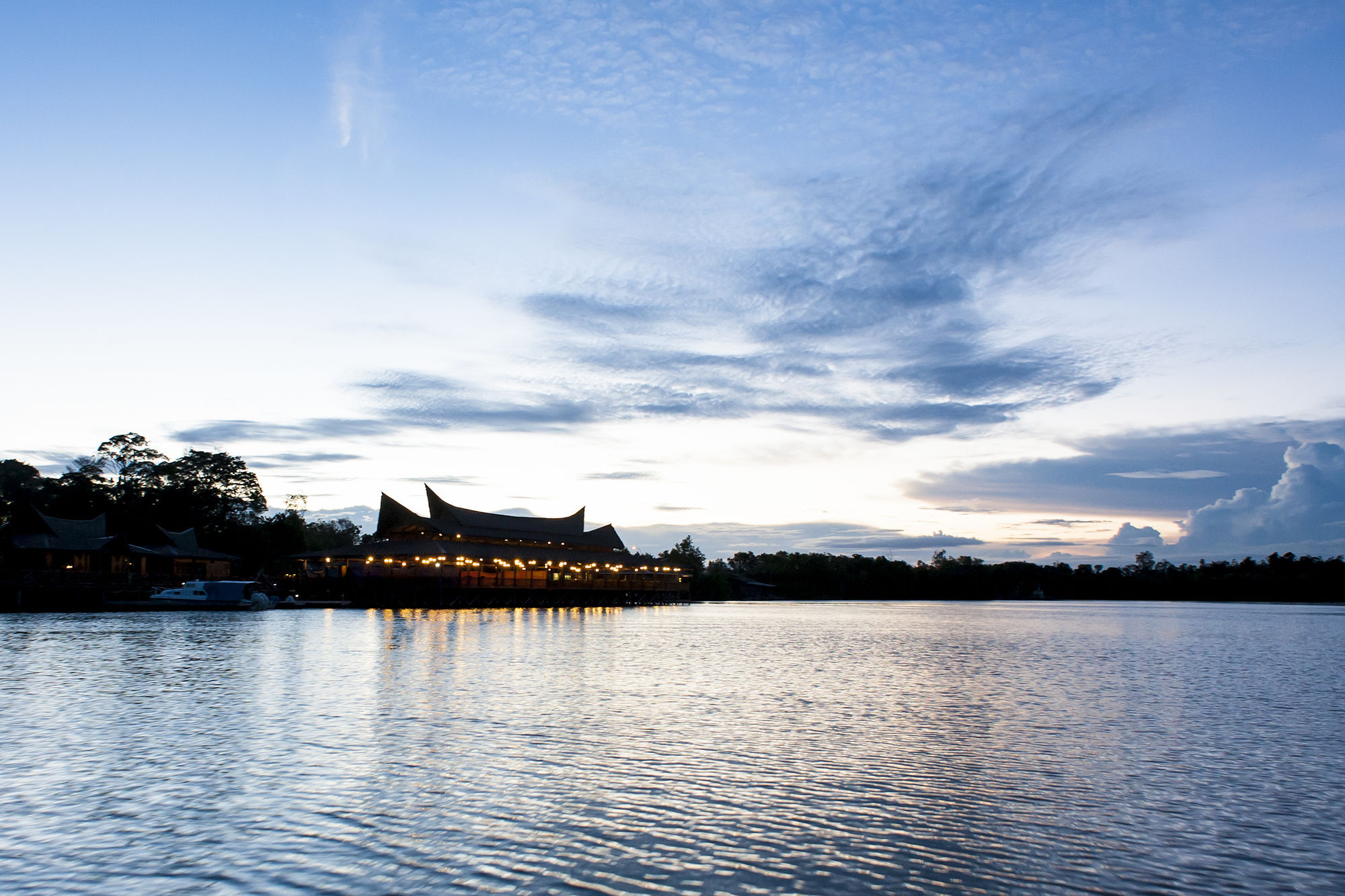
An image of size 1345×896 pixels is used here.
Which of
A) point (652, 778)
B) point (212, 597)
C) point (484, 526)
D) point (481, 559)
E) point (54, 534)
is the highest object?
point (484, 526)

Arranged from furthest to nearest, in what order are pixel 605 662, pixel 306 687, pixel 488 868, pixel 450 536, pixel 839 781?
pixel 450 536
pixel 605 662
pixel 306 687
pixel 839 781
pixel 488 868

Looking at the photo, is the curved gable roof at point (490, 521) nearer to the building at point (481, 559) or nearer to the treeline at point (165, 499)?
the building at point (481, 559)

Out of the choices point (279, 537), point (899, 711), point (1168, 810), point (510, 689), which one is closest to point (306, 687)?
point (510, 689)

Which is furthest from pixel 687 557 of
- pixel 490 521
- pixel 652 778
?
pixel 652 778

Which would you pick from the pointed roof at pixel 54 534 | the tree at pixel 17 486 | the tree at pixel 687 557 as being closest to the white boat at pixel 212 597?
the pointed roof at pixel 54 534

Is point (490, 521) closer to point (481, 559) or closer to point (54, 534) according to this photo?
point (481, 559)

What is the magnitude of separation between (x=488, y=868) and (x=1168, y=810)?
9.88m

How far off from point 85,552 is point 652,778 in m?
72.5

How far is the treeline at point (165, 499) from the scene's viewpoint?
87.7m

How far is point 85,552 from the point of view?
69562 millimetres

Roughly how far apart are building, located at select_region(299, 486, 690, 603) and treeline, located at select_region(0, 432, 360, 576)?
9903 millimetres

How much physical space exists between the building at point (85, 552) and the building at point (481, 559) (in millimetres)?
10888

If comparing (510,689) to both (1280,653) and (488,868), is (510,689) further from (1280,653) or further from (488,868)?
(1280,653)

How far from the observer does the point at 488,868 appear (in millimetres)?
9891
